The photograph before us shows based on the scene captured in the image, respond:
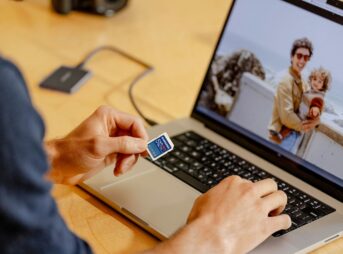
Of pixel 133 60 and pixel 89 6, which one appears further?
pixel 89 6

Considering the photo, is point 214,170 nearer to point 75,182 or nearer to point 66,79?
point 75,182

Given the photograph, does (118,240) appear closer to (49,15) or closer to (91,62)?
(91,62)

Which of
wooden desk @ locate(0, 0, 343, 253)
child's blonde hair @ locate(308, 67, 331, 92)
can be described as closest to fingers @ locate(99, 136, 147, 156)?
wooden desk @ locate(0, 0, 343, 253)

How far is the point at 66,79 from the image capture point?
4.95 feet

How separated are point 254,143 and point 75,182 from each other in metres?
0.34

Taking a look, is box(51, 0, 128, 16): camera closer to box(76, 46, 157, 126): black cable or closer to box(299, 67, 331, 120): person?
box(76, 46, 157, 126): black cable

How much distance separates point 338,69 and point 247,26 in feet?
0.67

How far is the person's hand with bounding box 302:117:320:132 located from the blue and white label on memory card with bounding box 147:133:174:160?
25cm

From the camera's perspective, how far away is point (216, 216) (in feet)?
3.27

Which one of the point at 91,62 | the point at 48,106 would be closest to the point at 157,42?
the point at 91,62

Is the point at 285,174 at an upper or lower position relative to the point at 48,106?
upper

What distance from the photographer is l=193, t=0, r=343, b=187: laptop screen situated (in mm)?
1172

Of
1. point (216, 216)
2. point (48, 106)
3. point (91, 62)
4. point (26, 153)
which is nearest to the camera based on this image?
point (26, 153)

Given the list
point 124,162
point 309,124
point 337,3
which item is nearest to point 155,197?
point 124,162
